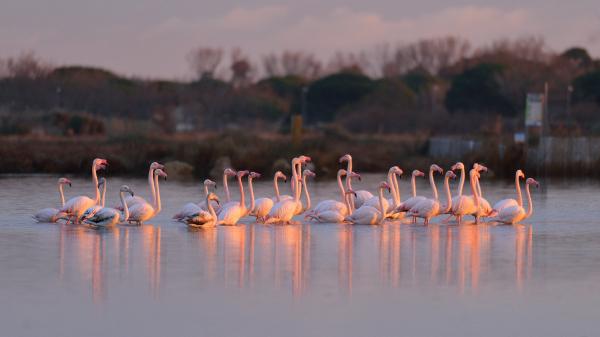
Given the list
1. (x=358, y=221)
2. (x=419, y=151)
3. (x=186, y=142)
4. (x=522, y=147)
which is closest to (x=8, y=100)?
(x=186, y=142)

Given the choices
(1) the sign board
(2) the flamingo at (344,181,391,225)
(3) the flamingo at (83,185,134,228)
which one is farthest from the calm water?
(1) the sign board

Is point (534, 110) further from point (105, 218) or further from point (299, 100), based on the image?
point (299, 100)

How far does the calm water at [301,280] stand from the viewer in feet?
31.0

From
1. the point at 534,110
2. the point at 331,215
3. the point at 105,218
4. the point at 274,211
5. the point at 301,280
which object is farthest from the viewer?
the point at 534,110

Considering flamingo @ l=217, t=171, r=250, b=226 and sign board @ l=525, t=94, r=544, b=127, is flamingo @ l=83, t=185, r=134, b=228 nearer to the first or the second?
flamingo @ l=217, t=171, r=250, b=226

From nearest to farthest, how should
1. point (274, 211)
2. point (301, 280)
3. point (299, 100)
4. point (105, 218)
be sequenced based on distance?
point (301, 280), point (105, 218), point (274, 211), point (299, 100)

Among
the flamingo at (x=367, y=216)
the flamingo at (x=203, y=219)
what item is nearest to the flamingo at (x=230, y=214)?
the flamingo at (x=203, y=219)

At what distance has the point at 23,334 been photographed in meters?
8.97

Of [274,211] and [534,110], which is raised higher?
[534,110]

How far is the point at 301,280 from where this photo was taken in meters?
11.6

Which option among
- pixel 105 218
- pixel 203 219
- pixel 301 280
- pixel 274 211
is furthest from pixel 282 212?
pixel 301 280

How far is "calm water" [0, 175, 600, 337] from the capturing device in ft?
31.0

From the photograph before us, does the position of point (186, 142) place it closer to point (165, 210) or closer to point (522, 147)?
point (522, 147)

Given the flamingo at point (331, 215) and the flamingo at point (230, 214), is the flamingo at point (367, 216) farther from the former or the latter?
the flamingo at point (230, 214)
